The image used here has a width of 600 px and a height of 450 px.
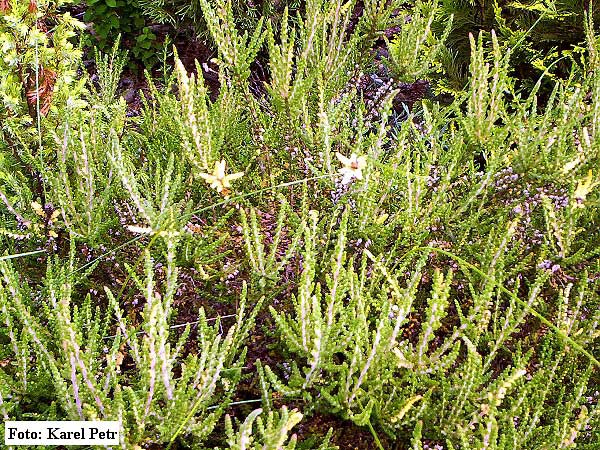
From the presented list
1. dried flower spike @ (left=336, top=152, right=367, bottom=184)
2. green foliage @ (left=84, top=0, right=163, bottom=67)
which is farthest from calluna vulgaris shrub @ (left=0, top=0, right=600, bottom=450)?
green foliage @ (left=84, top=0, right=163, bottom=67)

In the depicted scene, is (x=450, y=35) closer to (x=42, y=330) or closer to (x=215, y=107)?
(x=215, y=107)

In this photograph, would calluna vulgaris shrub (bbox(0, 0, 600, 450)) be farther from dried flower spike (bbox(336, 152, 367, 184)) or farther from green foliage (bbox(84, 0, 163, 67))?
green foliage (bbox(84, 0, 163, 67))

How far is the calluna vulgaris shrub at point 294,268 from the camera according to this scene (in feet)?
4.76

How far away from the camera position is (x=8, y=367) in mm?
1729

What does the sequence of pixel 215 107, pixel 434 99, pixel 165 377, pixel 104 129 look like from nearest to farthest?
pixel 165 377, pixel 215 107, pixel 104 129, pixel 434 99

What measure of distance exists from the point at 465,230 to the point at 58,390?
131 cm

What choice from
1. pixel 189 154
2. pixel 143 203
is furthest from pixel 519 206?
pixel 143 203

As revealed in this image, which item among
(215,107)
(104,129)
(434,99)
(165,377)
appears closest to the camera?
(165,377)

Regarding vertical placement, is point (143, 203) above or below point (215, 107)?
below

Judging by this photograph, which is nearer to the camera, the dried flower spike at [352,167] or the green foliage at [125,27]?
the dried flower spike at [352,167]

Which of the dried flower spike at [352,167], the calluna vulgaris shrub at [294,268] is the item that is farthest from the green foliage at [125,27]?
the dried flower spike at [352,167]

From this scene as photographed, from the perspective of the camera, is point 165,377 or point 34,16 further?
point 34,16

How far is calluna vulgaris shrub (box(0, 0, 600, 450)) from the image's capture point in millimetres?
1452

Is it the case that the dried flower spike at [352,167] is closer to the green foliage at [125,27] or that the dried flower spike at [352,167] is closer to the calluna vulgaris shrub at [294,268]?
the calluna vulgaris shrub at [294,268]
